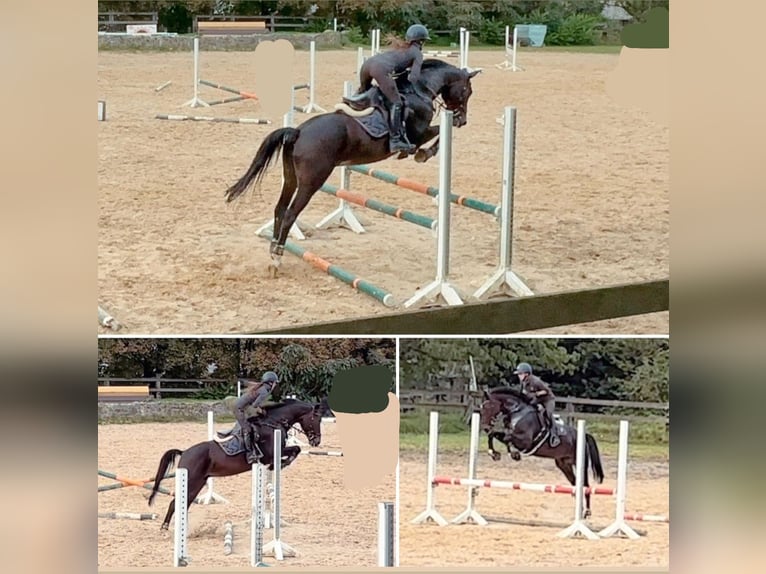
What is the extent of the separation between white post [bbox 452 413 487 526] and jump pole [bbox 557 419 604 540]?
0.23 metres

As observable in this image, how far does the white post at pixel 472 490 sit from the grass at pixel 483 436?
2 centimetres

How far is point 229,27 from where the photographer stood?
142 inches

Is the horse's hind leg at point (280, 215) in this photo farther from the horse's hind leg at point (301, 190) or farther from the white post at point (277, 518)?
the white post at point (277, 518)

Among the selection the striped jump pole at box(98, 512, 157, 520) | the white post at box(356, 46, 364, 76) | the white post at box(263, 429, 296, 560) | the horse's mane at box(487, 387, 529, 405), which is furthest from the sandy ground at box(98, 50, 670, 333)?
the striped jump pole at box(98, 512, 157, 520)

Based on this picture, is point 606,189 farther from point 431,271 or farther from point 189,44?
point 189,44

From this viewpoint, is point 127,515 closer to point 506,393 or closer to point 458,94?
point 506,393

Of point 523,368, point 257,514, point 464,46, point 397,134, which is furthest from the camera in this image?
point 464,46

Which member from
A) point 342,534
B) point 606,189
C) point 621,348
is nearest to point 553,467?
point 621,348

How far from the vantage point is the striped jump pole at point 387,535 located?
3.36m

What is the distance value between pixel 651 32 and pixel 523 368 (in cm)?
99

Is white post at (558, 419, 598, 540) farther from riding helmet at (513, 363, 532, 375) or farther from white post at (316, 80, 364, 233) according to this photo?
white post at (316, 80, 364, 233)

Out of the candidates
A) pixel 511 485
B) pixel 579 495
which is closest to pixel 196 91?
pixel 511 485

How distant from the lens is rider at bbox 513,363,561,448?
11.4 ft
